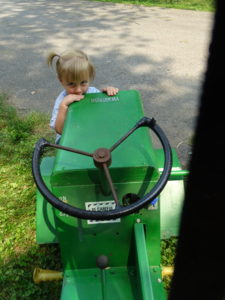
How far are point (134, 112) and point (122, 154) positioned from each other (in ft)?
0.97

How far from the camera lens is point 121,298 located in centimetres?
141

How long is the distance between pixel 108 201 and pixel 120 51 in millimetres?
3760

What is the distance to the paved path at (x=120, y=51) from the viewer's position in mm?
3441

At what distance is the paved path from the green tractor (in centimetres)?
109

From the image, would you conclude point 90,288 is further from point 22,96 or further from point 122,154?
point 22,96

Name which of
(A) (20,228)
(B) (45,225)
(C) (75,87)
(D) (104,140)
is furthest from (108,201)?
(A) (20,228)

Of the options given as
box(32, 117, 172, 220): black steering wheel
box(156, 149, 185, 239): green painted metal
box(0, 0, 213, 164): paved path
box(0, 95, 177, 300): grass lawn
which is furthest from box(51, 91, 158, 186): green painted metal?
box(0, 0, 213, 164): paved path

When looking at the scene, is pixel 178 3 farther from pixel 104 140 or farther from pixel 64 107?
pixel 104 140

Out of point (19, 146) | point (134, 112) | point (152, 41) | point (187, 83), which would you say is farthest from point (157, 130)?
point (152, 41)

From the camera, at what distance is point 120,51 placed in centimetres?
470

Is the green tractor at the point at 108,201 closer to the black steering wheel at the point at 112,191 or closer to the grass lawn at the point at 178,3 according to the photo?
the black steering wheel at the point at 112,191

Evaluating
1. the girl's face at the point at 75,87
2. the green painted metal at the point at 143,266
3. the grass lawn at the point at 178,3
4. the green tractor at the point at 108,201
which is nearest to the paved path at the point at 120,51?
the grass lawn at the point at 178,3

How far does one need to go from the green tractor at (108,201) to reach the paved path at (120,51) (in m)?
1.09

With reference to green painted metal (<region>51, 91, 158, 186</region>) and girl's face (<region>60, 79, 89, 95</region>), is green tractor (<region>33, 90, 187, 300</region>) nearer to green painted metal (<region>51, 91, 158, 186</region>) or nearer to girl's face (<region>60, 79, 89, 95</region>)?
green painted metal (<region>51, 91, 158, 186</region>)
